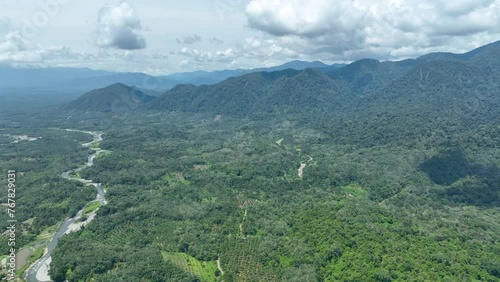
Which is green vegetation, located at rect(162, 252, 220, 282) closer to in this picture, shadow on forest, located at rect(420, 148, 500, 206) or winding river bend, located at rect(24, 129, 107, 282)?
winding river bend, located at rect(24, 129, 107, 282)

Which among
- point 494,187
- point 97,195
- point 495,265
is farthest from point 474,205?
point 97,195

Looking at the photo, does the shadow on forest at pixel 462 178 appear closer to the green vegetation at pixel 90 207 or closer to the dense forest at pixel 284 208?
the dense forest at pixel 284 208

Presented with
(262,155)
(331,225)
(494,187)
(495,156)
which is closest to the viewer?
(331,225)

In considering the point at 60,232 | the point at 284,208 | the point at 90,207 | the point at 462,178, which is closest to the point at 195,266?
the point at 284,208

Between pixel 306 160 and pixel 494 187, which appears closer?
pixel 494 187

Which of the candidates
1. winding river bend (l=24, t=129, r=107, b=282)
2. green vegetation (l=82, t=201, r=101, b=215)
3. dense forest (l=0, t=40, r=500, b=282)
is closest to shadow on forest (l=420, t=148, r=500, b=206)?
dense forest (l=0, t=40, r=500, b=282)

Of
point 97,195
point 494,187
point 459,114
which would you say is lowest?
point 97,195

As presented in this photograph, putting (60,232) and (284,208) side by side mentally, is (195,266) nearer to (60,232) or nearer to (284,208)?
(284,208)

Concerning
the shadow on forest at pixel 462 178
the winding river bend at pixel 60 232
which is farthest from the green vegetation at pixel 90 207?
the shadow on forest at pixel 462 178

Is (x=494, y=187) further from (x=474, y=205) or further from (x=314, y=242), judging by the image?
(x=314, y=242)
